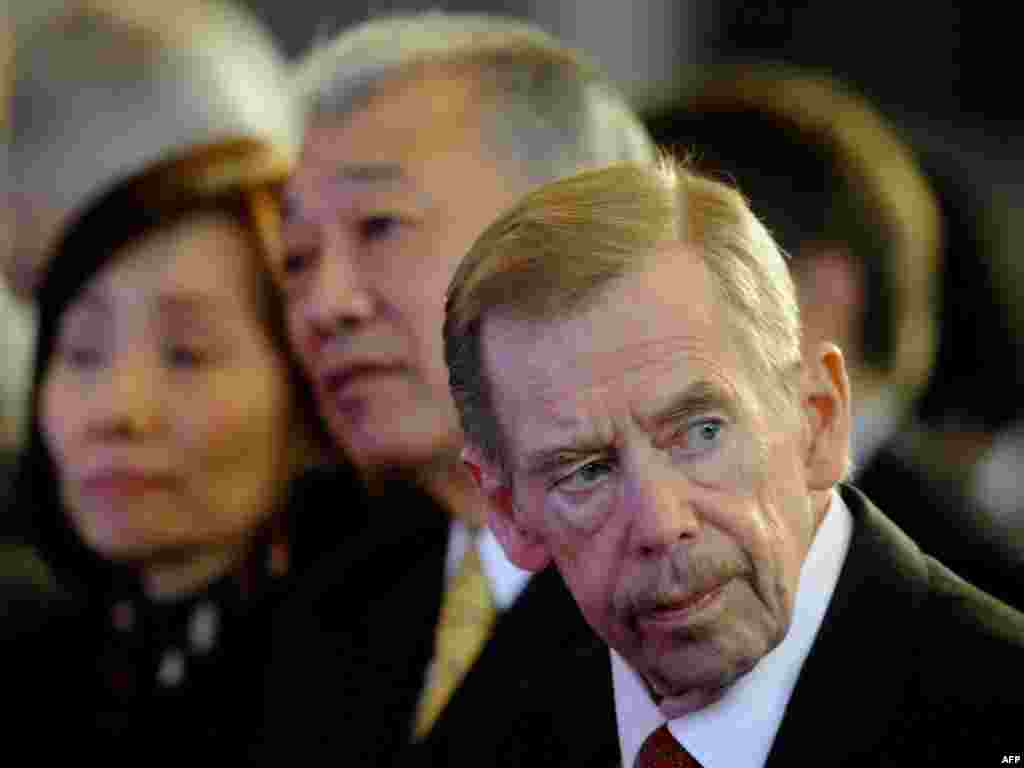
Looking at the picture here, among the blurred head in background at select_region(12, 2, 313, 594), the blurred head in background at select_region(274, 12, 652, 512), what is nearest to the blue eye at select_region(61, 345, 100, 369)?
the blurred head in background at select_region(12, 2, 313, 594)

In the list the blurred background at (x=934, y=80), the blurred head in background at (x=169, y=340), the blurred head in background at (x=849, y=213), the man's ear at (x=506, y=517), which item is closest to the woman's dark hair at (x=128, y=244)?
the blurred head in background at (x=169, y=340)

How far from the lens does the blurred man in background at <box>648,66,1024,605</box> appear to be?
0.67 meters

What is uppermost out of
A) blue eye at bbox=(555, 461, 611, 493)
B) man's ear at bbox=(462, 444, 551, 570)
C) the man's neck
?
blue eye at bbox=(555, 461, 611, 493)

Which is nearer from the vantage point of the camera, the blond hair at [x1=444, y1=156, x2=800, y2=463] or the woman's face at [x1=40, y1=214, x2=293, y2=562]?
the blond hair at [x1=444, y1=156, x2=800, y2=463]

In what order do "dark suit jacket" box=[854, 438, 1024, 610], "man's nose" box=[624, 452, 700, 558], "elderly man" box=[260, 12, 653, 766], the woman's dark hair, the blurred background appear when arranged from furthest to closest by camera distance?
1. the blurred background
2. the woman's dark hair
3. "elderly man" box=[260, 12, 653, 766]
4. "dark suit jacket" box=[854, 438, 1024, 610]
5. "man's nose" box=[624, 452, 700, 558]

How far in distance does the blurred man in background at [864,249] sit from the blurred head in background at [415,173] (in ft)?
0.22

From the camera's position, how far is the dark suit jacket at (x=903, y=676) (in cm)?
56

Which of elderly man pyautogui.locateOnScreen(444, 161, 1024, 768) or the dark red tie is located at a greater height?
elderly man pyautogui.locateOnScreen(444, 161, 1024, 768)

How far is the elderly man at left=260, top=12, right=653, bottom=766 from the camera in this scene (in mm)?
744

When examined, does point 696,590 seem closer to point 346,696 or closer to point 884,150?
point 346,696

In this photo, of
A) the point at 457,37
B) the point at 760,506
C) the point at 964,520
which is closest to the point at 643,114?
the point at 457,37

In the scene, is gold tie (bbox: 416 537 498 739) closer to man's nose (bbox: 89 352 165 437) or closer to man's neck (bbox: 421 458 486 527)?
man's neck (bbox: 421 458 486 527)

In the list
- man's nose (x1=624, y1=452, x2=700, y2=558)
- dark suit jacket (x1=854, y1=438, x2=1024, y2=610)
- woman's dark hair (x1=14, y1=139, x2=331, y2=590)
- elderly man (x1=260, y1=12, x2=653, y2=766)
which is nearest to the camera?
man's nose (x1=624, y1=452, x2=700, y2=558)

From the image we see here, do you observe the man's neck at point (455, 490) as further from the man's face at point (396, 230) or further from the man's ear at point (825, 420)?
the man's ear at point (825, 420)
